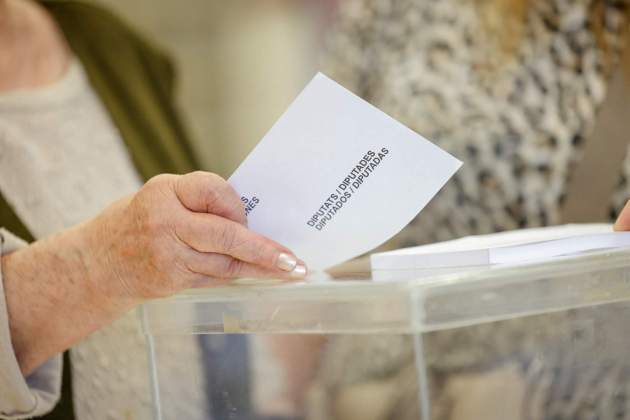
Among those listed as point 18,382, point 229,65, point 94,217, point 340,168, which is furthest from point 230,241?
point 229,65

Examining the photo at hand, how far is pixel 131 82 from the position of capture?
1806mm

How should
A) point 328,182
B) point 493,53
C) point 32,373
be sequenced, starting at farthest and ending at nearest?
1. point 493,53
2. point 32,373
3. point 328,182

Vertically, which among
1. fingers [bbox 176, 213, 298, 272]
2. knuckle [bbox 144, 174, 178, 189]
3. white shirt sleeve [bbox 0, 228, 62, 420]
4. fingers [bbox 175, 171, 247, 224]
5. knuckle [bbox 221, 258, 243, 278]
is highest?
knuckle [bbox 144, 174, 178, 189]

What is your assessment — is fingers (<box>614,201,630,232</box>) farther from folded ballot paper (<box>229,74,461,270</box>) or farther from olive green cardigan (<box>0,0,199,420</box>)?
olive green cardigan (<box>0,0,199,420</box>)

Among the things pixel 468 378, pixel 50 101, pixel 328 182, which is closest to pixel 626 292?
pixel 468 378

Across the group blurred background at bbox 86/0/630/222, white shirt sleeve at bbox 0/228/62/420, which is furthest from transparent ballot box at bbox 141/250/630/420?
blurred background at bbox 86/0/630/222

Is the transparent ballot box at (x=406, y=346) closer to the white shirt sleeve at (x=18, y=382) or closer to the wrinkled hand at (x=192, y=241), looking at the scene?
the wrinkled hand at (x=192, y=241)

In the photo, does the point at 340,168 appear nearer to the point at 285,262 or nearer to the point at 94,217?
the point at 285,262

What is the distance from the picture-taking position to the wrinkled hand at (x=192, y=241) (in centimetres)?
88

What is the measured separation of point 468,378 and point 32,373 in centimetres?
56

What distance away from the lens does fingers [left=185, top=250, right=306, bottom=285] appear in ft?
2.94

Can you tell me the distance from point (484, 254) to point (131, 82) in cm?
110

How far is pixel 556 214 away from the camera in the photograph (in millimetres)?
1588

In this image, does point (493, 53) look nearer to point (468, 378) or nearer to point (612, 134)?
point (612, 134)
